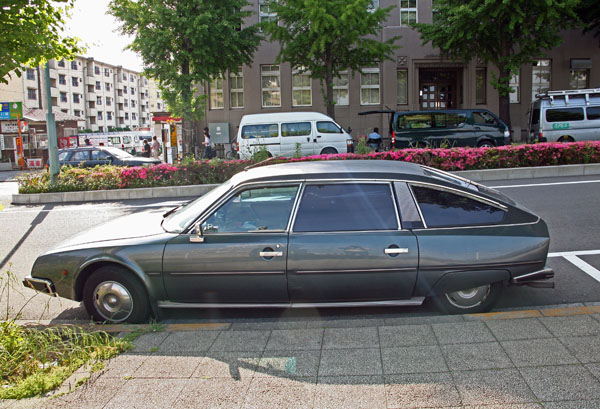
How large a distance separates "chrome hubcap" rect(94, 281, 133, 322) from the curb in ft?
30.7

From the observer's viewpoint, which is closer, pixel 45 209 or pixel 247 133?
pixel 45 209

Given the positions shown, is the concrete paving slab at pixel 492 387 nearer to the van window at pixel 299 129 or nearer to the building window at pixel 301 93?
the van window at pixel 299 129

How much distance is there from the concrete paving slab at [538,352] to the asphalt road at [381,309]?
4.06 feet

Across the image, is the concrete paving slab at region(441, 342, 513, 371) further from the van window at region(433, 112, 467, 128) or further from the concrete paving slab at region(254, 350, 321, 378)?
the van window at region(433, 112, 467, 128)

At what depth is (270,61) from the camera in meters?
31.3

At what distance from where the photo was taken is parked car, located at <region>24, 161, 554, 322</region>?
441 centimetres

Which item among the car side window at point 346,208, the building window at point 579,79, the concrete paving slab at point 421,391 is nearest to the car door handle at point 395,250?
the car side window at point 346,208

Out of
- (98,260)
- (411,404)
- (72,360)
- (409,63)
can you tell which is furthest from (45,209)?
(409,63)

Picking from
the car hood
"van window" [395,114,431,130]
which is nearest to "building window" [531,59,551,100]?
"van window" [395,114,431,130]

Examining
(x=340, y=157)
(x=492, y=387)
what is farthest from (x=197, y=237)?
(x=340, y=157)

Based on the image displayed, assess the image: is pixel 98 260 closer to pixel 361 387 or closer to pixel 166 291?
pixel 166 291

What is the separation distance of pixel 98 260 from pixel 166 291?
26.4 inches

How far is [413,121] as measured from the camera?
21078mm

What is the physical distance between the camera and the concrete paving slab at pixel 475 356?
3416 millimetres
